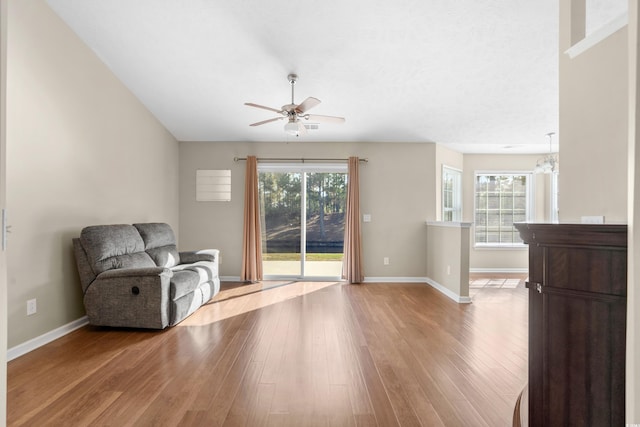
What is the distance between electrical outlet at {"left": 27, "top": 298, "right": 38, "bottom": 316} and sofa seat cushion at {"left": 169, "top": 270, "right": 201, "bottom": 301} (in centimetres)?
108

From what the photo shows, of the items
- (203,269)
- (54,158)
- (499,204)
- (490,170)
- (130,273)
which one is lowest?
(203,269)

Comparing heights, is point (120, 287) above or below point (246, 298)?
above

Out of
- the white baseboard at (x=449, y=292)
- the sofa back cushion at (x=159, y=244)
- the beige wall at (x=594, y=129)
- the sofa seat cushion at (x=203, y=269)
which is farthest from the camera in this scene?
the white baseboard at (x=449, y=292)

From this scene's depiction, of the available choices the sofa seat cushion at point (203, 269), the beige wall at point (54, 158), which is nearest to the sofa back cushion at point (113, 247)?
the beige wall at point (54, 158)

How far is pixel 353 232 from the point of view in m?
5.43

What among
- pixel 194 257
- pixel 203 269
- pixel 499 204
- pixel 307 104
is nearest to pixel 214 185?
pixel 194 257

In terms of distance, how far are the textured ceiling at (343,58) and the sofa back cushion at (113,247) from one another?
199cm

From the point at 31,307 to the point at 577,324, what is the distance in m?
3.84

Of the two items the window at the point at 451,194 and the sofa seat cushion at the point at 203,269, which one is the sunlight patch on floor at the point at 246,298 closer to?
the sofa seat cushion at the point at 203,269

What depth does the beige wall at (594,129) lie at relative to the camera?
1662 mm

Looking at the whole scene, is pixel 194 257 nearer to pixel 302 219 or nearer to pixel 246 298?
pixel 246 298

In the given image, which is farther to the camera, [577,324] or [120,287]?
[120,287]

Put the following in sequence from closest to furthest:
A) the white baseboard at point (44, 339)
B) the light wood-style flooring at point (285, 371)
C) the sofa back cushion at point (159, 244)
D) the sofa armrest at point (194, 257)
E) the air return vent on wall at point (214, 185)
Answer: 1. the light wood-style flooring at point (285, 371)
2. the white baseboard at point (44, 339)
3. the sofa back cushion at point (159, 244)
4. the sofa armrest at point (194, 257)
5. the air return vent on wall at point (214, 185)

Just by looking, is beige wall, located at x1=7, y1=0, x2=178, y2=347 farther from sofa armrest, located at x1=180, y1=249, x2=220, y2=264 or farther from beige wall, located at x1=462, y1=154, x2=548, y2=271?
beige wall, located at x1=462, y1=154, x2=548, y2=271
